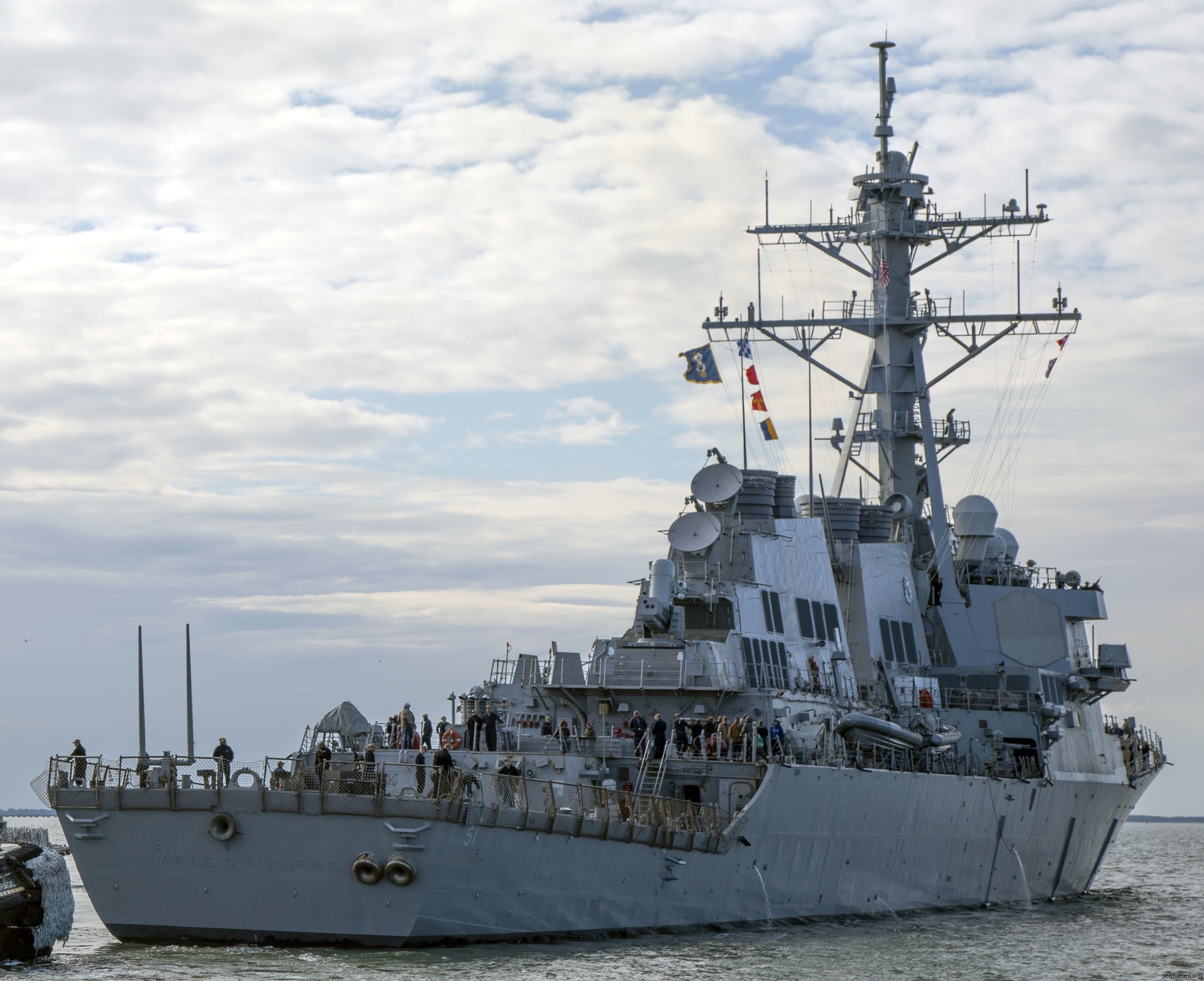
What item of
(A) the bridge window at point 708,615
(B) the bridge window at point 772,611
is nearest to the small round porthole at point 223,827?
(A) the bridge window at point 708,615

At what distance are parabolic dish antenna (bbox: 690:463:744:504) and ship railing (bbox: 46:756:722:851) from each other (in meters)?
9.73

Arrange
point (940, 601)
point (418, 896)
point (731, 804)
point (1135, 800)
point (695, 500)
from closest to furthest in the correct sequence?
point (418, 896)
point (731, 804)
point (695, 500)
point (940, 601)
point (1135, 800)

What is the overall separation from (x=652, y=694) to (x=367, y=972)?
10174 millimetres

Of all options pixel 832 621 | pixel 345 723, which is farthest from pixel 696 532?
pixel 345 723

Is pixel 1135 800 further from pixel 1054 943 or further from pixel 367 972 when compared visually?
pixel 367 972

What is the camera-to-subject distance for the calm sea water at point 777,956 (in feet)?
75.0

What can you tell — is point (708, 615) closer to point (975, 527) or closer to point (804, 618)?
point (804, 618)

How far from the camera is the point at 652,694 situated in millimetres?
31359

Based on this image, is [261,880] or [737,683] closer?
[261,880]

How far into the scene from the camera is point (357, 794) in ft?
79.6

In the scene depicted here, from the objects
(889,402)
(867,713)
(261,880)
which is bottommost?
(261,880)

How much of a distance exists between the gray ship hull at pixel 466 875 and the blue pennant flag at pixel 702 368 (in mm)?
9940

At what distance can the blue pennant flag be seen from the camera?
3784 cm

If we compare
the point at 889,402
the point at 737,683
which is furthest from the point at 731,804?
the point at 889,402
